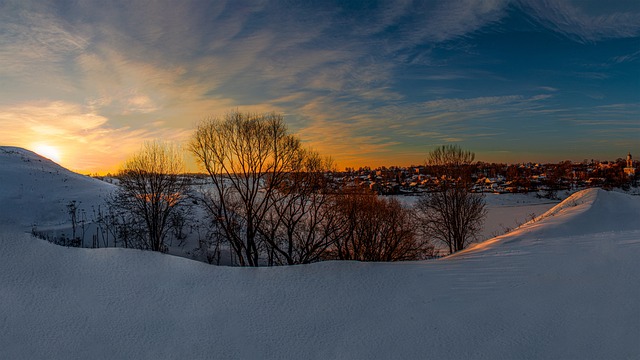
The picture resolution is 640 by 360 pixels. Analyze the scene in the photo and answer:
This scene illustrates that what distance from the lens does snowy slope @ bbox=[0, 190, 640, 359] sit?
4562 millimetres

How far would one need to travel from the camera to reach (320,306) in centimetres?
548

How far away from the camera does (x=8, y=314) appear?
527 centimetres

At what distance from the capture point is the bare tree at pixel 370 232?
63.6ft

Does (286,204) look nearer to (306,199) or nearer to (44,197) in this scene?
(306,199)

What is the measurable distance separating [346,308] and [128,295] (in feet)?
12.5

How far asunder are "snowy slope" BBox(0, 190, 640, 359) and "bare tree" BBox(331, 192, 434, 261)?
12334 mm

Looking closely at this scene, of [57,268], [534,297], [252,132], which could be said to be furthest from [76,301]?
[252,132]

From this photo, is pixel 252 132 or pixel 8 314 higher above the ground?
pixel 252 132

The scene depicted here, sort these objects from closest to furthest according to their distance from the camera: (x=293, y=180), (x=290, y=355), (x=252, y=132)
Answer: (x=290, y=355)
(x=252, y=132)
(x=293, y=180)

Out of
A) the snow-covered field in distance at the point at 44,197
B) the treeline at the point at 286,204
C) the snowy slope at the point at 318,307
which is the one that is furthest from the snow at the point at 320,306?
the snow-covered field in distance at the point at 44,197

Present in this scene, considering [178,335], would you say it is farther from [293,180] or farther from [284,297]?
[293,180]

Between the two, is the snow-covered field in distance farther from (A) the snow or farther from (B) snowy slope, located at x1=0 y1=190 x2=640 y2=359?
(B) snowy slope, located at x1=0 y1=190 x2=640 y2=359

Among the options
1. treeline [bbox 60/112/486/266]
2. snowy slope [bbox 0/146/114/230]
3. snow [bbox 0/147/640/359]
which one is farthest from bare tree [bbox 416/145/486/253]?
snowy slope [bbox 0/146/114/230]

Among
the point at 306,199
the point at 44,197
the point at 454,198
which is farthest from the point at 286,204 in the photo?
the point at 44,197
